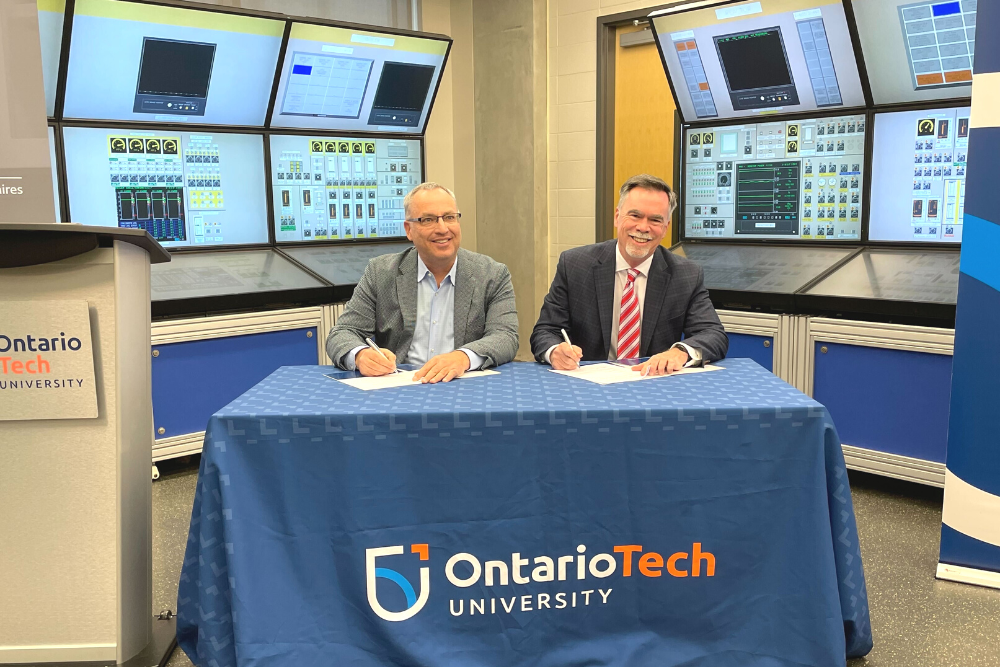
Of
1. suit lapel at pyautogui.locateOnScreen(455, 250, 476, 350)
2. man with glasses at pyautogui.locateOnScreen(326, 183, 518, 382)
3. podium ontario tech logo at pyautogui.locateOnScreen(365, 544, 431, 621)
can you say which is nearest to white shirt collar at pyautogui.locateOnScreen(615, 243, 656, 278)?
man with glasses at pyautogui.locateOnScreen(326, 183, 518, 382)

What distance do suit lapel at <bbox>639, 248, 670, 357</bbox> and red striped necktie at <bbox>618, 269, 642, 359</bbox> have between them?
0.11ft

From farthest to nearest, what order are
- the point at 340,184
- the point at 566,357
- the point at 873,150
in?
the point at 340,184
the point at 873,150
the point at 566,357

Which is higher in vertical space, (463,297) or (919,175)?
(919,175)

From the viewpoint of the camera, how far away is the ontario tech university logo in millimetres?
1863

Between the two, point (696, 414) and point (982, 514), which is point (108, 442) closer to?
point (696, 414)

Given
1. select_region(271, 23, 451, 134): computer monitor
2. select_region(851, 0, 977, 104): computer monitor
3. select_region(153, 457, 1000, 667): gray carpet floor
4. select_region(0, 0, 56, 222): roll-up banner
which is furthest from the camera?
select_region(271, 23, 451, 134): computer monitor

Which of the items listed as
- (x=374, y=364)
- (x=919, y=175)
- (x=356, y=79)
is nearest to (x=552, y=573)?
(x=374, y=364)

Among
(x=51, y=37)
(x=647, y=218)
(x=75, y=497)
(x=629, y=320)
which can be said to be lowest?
(x=75, y=497)

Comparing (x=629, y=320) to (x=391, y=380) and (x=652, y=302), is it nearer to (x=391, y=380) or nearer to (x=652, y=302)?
(x=652, y=302)

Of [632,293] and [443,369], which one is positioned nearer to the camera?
[443,369]

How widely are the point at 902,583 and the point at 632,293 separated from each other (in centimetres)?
127

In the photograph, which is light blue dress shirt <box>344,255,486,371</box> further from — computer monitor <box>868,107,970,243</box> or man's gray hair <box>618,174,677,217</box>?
computer monitor <box>868,107,970,243</box>

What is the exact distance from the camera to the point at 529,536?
6.15 ft

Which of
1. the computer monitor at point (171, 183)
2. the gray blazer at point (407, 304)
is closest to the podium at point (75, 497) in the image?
the gray blazer at point (407, 304)
